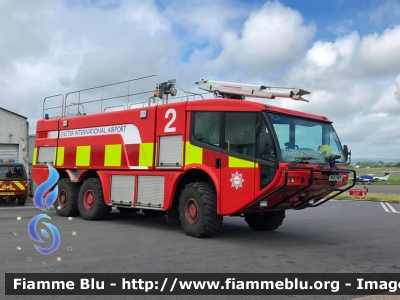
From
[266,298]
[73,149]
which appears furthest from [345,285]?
[73,149]

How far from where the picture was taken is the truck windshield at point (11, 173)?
18438mm

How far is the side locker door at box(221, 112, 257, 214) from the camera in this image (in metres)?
8.55

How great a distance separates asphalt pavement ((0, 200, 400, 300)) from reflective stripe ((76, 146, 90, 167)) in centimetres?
164

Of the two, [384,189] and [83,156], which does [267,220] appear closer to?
[83,156]

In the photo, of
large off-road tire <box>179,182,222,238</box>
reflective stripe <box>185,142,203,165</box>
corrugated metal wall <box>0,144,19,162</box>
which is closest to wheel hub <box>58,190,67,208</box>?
large off-road tire <box>179,182,222,238</box>

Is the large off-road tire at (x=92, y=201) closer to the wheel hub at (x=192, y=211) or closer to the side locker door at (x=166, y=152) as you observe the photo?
the side locker door at (x=166, y=152)

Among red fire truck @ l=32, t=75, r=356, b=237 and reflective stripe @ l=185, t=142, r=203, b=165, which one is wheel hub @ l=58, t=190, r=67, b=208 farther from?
reflective stripe @ l=185, t=142, r=203, b=165

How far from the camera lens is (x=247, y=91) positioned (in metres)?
10.4

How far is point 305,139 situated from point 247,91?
6.75 ft

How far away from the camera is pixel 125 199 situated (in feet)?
36.8

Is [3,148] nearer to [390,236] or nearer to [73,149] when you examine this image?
[73,149]

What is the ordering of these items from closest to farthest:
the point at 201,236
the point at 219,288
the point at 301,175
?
1. the point at 219,288
2. the point at 301,175
3. the point at 201,236

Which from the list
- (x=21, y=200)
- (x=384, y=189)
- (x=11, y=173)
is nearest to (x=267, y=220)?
(x=21, y=200)

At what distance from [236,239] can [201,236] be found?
32.7 inches
